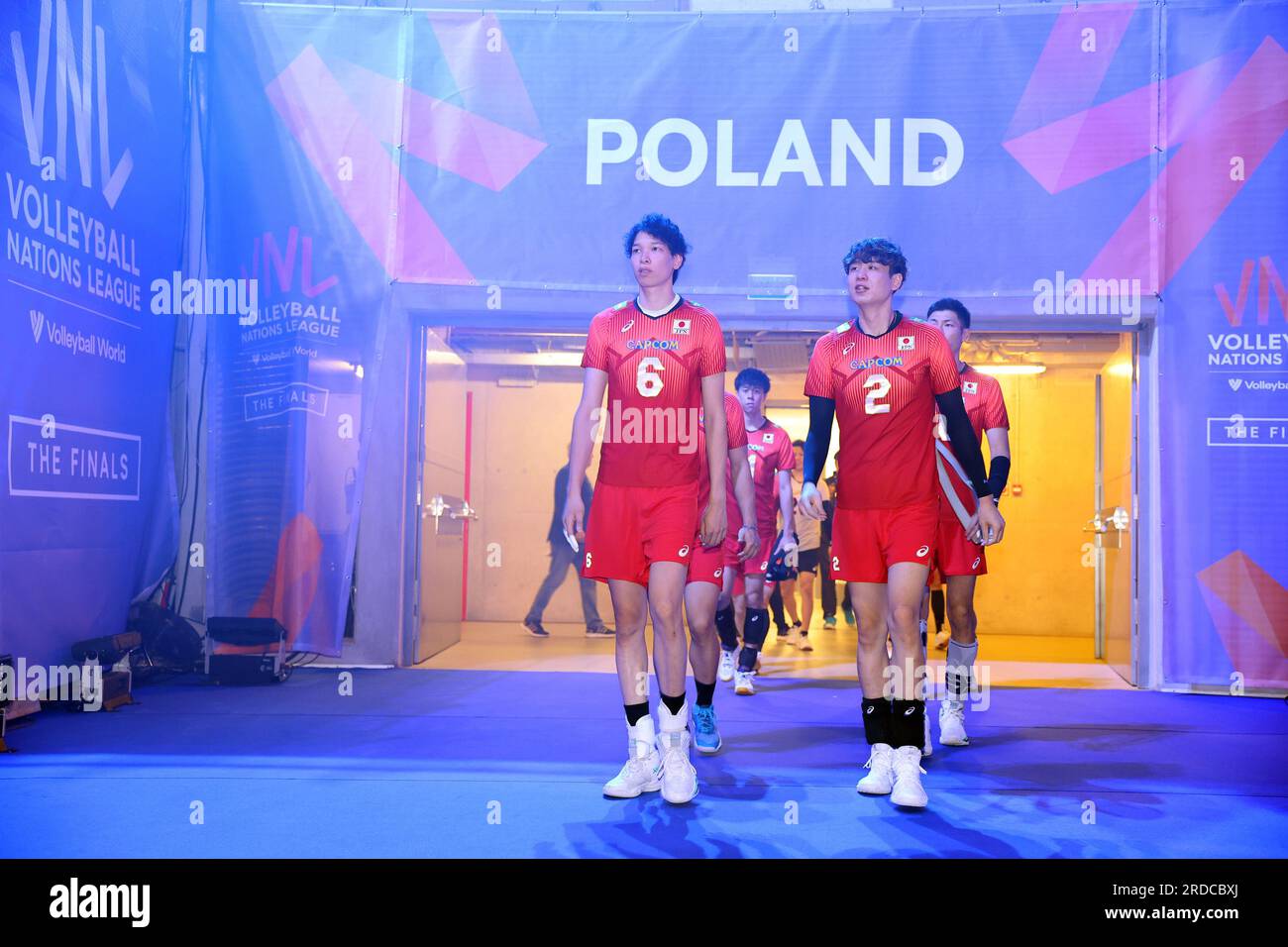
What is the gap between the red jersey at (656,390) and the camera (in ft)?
11.4

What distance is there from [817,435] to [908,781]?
47.1 inches

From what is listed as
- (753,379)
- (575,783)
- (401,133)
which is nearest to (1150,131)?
(753,379)

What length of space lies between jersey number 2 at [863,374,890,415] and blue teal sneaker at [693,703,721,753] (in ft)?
5.05

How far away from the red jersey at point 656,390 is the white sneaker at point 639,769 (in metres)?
0.84

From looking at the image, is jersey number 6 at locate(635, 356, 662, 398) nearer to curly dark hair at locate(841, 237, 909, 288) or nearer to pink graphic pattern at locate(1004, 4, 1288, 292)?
curly dark hair at locate(841, 237, 909, 288)

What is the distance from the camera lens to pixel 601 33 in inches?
278

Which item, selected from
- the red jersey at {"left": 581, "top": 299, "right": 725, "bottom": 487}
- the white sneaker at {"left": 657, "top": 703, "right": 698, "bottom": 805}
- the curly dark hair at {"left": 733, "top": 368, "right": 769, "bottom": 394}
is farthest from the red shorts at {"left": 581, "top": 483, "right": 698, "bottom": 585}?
the curly dark hair at {"left": 733, "top": 368, "right": 769, "bottom": 394}

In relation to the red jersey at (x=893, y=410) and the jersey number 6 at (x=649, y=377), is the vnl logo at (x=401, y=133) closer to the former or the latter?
the jersey number 6 at (x=649, y=377)

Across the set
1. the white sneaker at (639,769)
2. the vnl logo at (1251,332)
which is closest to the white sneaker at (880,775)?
the white sneaker at (639,769)

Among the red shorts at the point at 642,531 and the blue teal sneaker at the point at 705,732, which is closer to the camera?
the red shorts at the point at 642,531

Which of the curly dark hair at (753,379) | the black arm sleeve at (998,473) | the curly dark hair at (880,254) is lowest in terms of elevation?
the black arm sleeve at (998,473)

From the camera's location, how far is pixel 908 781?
132 inches

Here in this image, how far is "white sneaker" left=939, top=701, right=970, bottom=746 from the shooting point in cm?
457

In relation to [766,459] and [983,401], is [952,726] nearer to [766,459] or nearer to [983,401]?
[983,401]
